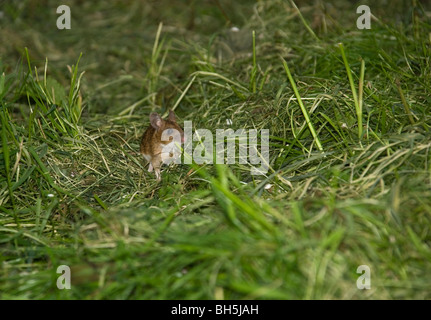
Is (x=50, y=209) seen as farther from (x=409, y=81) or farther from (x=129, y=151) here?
(x=409, y=81)

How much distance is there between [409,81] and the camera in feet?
11.9

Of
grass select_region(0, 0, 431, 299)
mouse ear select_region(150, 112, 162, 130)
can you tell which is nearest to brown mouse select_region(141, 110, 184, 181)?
mouse ear select_region(150, 112, 162, 130)

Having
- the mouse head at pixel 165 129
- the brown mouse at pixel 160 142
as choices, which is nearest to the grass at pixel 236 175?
the brown mouse at pixel 160 142

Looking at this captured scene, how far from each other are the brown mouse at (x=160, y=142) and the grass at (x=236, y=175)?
0.12m

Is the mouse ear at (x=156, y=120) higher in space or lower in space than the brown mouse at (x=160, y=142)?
higher

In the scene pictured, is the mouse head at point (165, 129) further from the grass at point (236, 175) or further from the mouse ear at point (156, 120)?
the grass at point (236, 175)

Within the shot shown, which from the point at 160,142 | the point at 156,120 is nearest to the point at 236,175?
the point at 160,142

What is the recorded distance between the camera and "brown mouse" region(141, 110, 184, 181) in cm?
351

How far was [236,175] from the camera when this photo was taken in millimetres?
3188

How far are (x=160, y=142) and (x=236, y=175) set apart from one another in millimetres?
675

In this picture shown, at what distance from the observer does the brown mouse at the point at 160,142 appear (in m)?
3.51

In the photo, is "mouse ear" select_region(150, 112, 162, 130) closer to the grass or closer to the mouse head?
the mouse head

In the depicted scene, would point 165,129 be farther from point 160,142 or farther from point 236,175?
point 236,175

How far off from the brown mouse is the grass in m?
0.12
